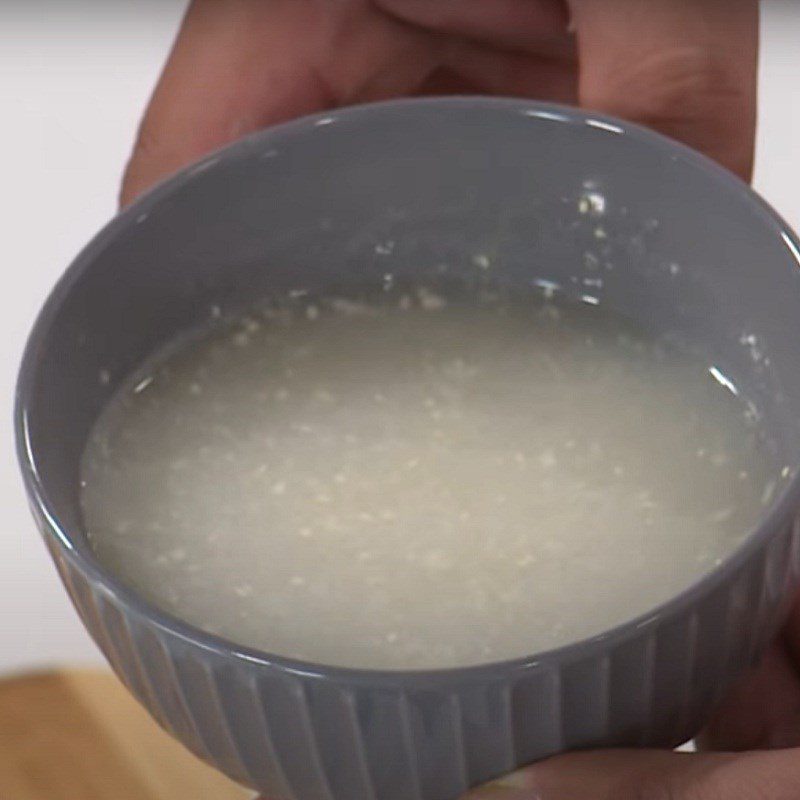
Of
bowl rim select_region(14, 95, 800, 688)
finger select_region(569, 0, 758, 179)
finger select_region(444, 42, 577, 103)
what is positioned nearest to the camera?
bowl rim select_region(14, 95, 800, 688)

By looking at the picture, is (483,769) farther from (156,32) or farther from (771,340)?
(156,32)

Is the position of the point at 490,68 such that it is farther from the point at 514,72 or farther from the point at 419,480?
the point at 419,480

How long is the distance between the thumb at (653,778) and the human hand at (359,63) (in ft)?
0.81

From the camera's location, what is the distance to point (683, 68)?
1.97 ft

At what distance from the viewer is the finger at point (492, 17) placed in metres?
0.69

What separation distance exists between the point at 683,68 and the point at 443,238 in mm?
108

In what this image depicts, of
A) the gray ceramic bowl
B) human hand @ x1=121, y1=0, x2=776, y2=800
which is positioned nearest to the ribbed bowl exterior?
the gray ceramic bowl

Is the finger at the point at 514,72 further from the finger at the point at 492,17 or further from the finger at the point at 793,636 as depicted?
the finger at the point at 793,636

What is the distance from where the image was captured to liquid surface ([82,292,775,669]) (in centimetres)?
44

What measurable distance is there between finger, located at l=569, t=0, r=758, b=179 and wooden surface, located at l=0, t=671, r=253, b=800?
0.28 m

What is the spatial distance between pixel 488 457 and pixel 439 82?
293mm

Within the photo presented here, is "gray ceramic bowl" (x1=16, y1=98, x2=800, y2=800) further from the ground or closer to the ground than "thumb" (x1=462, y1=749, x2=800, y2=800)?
further from the ground

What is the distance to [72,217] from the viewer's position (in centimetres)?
89

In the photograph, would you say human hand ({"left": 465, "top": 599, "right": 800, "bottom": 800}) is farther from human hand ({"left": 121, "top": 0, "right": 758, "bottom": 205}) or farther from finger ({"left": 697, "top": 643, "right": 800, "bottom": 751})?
human hand ({"left": 121, "top": 0, "right": 758, "bottom": 205})
